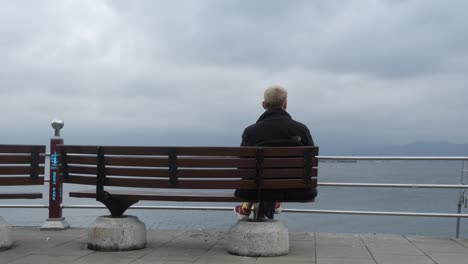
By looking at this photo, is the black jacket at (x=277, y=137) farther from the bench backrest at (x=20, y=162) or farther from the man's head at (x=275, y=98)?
the bench backrest at (x=20, y=162)

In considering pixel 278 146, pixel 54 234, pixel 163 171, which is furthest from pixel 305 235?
pixel 54 234

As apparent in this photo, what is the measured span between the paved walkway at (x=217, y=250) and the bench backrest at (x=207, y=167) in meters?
0.71

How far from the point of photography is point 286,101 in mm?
6207

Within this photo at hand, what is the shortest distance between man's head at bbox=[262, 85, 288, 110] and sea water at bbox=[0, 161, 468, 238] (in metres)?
0.95

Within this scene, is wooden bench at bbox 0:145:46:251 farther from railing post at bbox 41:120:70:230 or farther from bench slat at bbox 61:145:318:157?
railing post at bbox 41:120:70:230

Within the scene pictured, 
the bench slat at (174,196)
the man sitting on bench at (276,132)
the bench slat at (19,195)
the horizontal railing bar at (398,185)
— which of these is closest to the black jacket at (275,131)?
the man sitting on bench at (276,132)

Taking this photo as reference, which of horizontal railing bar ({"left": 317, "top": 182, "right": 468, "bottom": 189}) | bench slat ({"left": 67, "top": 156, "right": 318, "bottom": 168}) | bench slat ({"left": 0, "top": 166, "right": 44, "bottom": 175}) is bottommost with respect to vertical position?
horizontal railing bar ({"left": 317, "top": 182, "right": 468, "bottom": 189})

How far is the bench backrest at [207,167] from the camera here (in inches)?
225

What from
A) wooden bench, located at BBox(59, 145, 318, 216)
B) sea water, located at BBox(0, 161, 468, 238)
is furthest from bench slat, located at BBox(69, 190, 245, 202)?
sea water, located at BBox(0, 161, 468, 238)

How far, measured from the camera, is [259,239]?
19.1 ft

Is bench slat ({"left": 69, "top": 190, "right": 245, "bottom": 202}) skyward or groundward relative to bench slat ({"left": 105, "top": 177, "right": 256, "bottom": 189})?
groundward

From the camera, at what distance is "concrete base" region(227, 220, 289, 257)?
584 cm

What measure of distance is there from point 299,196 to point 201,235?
182 centimetres

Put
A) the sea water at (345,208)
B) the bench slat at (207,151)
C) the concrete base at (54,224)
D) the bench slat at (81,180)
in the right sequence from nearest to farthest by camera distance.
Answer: the bench slat at (207,151) < the bench slat at (81,180) < the concrete base at (54,224) < the sea water at (345,208)
